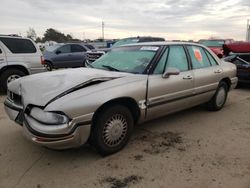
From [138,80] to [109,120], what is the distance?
0.79m

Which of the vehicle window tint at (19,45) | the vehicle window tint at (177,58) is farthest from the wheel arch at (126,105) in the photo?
the vehicle window tint at (19,45)

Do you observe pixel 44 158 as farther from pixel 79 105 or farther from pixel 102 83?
pixel 102 83

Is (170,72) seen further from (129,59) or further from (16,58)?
(16,58)

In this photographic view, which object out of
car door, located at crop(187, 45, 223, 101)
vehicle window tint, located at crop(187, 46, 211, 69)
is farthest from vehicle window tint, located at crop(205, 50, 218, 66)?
vehicle window tint, located at crop(187, 46, 211, 69)

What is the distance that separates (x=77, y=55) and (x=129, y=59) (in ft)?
36.2

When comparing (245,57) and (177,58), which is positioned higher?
(177,58)

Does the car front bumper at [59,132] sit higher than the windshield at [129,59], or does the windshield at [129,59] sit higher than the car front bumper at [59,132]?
the windshield at [129,59]

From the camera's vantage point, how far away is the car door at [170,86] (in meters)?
4.20

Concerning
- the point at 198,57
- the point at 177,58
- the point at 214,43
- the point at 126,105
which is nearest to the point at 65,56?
the point at 214,43

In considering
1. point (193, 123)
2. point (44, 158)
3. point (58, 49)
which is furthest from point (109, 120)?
point (58, 49)

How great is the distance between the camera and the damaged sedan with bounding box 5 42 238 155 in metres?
3.20

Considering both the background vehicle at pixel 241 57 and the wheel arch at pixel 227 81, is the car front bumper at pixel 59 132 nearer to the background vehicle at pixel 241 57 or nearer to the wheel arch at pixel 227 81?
the wheel arch at pixel 227 81

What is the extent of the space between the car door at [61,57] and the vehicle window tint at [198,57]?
10.5m

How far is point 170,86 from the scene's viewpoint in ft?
14.6
